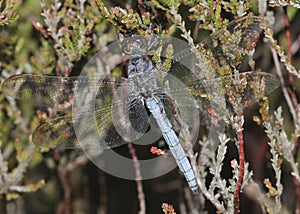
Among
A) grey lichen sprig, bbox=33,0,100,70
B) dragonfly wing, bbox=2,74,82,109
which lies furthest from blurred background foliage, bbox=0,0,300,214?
dragonfly wing, bbox=2,74,82,109

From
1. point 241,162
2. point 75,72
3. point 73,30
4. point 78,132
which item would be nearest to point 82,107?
point 78,132

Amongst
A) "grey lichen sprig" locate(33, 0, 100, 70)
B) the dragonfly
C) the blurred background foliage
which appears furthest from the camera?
"grey lichen sprig" locate(33, 0, 100, 70)

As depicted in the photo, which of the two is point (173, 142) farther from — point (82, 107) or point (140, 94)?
point (82, 107)

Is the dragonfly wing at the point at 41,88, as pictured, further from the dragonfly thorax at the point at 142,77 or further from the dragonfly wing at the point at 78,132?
the dragonfly thorax at the point at 142,77

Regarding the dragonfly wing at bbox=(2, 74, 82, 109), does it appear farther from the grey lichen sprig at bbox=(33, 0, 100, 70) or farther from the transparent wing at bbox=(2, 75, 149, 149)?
the grey lichen sprig at bbox=(33, 0, 100, 70)

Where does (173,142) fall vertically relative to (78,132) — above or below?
below

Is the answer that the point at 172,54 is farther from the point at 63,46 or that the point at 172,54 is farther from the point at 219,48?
the point at 63,46
